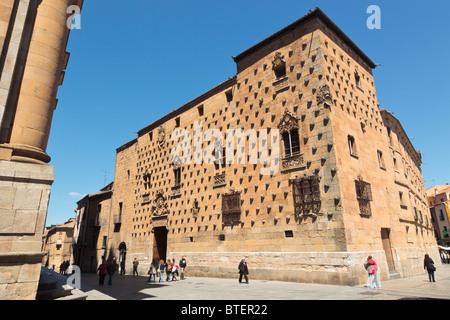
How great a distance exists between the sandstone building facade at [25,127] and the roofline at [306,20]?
1179cm

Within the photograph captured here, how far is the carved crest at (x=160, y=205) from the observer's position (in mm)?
21484

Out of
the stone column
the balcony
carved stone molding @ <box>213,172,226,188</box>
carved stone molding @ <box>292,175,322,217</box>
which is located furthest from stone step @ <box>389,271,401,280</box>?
the balcony

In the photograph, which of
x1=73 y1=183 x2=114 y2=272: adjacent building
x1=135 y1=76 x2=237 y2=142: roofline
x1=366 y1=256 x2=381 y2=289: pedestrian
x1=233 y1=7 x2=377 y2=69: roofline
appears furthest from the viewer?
x1=73 y1=183 x2=114 y2=272: adjacent building

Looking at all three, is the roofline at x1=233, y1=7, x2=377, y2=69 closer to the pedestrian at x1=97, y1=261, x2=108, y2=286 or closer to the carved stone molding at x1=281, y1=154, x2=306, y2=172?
the carved stone molding at x1=281, y1=154, x2=306, y2=172

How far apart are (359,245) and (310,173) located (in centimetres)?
375

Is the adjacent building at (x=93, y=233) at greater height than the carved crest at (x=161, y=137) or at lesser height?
lesser

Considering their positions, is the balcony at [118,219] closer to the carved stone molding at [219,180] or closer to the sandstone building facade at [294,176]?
the sandstone building facade at [294,176]

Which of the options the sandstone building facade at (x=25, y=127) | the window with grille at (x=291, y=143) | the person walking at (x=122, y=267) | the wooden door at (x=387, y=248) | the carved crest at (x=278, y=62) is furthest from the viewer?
the person walking at (x=122, y=267)

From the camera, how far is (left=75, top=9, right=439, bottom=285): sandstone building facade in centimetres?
1255

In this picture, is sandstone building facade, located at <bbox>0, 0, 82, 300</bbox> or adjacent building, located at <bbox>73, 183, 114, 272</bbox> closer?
sandstone building facade, located at <bbox>0, 0, 82, 300</bbox>

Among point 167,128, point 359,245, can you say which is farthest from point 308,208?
point 167,128

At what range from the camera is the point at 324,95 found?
13469mm

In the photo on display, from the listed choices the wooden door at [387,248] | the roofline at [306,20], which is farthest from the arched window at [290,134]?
the wooden door at [387,248]

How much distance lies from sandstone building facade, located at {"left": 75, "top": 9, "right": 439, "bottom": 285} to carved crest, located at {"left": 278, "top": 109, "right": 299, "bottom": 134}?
2.4 inches
